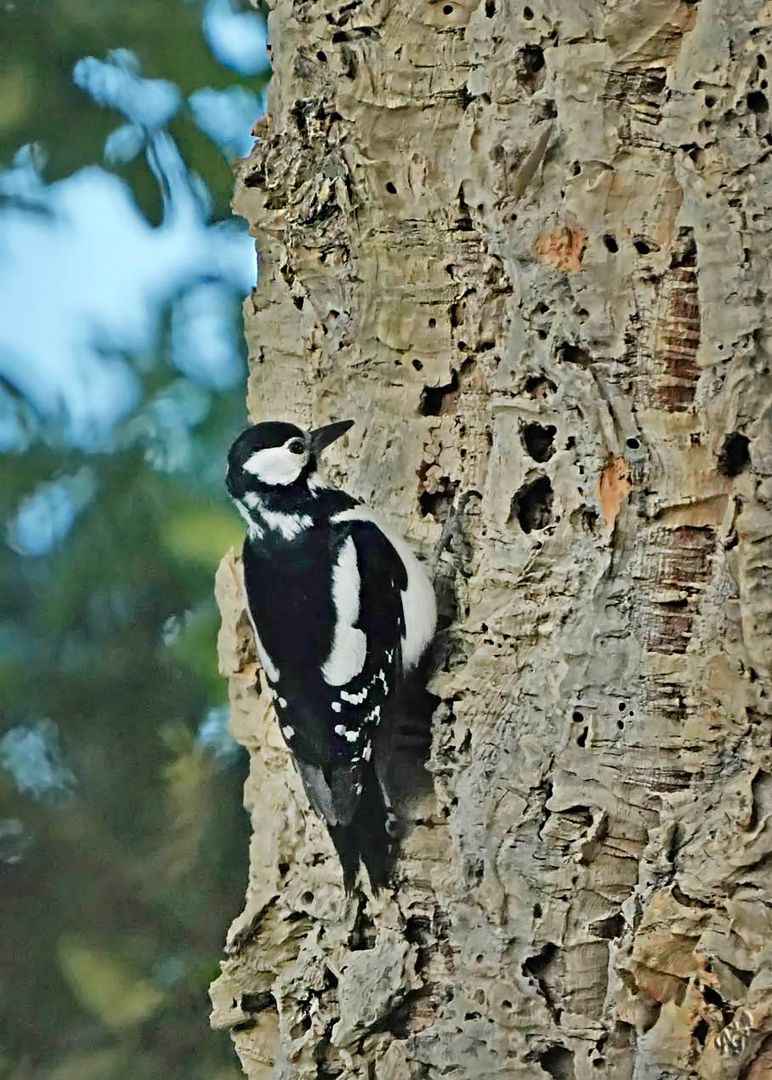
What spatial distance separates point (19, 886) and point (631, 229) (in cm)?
102

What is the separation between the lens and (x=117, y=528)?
1.44 metres

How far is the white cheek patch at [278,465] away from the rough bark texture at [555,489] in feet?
0.17

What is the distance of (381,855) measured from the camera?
108 cm

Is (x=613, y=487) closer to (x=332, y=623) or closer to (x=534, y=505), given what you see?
(x=534, y=505)

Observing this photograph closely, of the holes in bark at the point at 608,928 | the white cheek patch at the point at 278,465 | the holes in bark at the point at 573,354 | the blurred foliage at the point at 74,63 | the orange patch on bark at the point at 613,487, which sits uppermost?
the blurred foliage at the point at 74,63

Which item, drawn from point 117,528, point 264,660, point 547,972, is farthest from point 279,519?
point 547,972

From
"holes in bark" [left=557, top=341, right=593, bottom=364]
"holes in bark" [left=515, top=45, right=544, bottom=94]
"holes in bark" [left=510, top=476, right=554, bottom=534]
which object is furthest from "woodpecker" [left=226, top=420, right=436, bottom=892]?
"holes in bark" [left=515, top=45, right=544, bottom=94]

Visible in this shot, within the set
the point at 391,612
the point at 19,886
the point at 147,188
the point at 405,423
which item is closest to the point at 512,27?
the point at 405,423

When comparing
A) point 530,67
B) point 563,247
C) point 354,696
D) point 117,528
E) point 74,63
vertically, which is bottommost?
point 354,696

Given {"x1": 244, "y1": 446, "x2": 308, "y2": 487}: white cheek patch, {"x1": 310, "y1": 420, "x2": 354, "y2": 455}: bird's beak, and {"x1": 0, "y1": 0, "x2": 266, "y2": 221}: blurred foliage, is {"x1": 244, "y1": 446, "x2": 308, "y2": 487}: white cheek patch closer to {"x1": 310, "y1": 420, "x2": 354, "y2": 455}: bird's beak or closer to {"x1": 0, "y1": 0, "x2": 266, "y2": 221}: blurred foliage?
{"x1": 310, "y1": 420, "x2": 354, "y2": 455}: bird's beak

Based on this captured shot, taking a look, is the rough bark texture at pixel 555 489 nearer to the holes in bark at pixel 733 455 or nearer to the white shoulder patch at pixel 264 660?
the holes in bark at pixel 733 455

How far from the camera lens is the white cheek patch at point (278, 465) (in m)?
1.11

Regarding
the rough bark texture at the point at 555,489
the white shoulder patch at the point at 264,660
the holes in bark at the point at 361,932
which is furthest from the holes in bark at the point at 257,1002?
the white shoulder patch at the point at 264,660

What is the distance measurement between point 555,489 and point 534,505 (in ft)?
0.11
